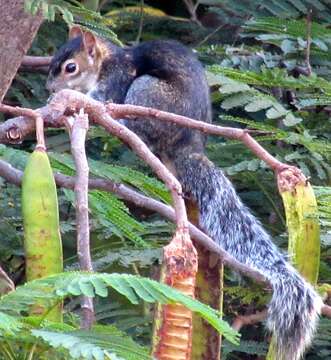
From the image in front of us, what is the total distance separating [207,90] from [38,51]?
939mm

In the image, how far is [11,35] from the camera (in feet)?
7.69

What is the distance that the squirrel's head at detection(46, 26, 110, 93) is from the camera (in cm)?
408

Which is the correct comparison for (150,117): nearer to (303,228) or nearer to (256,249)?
(303,228)

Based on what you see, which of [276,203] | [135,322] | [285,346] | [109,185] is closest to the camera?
[285,346]

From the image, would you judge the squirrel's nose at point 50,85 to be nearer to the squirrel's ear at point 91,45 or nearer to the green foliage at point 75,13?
the squirrel's ear at point 91,45

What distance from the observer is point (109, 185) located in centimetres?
217

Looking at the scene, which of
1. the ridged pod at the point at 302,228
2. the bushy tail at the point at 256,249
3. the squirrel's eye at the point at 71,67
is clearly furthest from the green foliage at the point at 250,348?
the squirrel's eye at the point at 71,67

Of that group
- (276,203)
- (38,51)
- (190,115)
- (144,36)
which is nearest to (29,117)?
(276,203)

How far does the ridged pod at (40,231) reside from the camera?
153cm

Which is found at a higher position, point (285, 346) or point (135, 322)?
point (285, 346)

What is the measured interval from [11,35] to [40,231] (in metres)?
0.89

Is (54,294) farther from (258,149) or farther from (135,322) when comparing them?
(135,322)

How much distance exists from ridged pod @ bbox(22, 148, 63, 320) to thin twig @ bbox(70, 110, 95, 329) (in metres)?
0.03

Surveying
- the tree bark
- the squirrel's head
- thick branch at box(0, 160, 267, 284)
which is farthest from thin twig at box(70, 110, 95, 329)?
the squirrel's head
